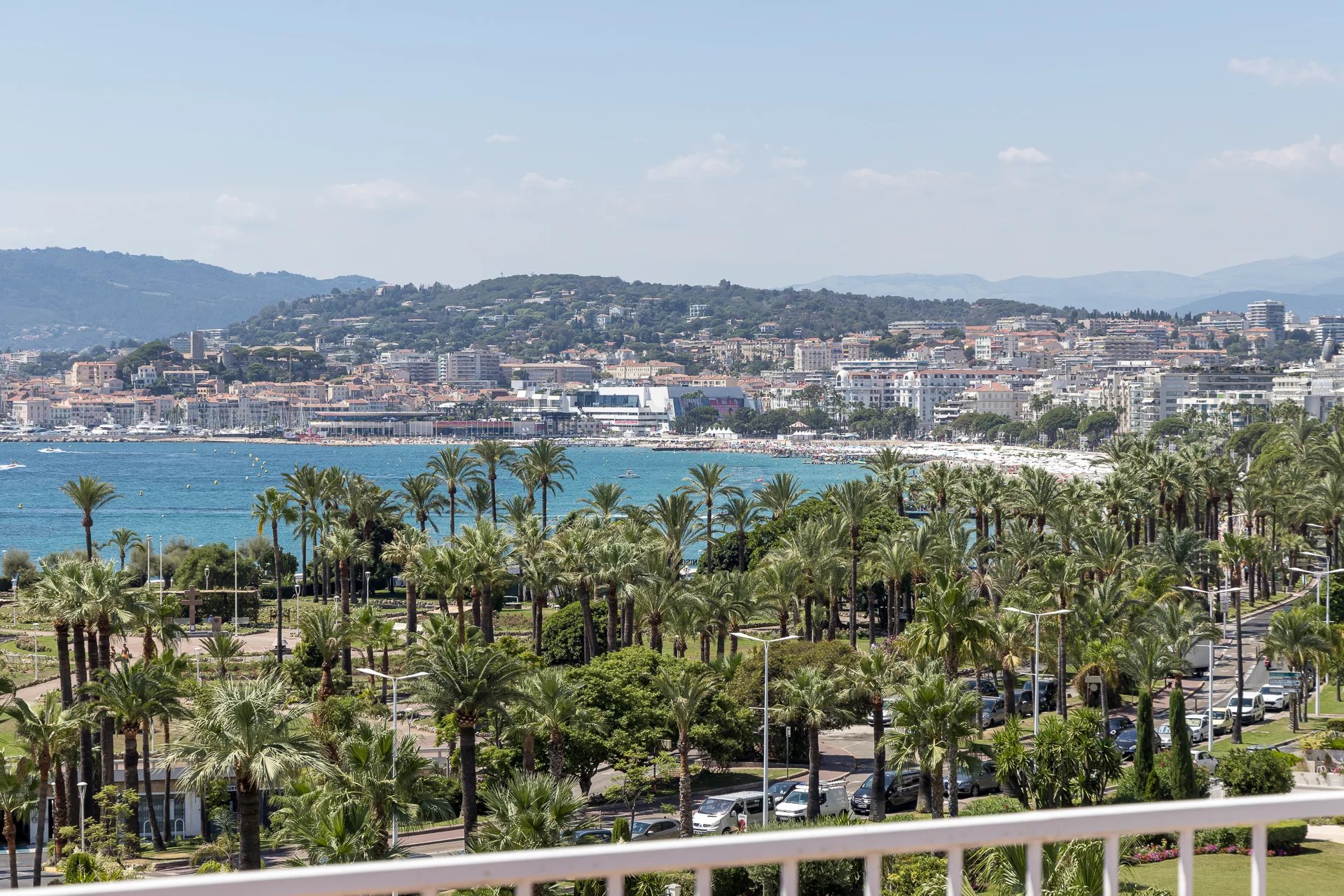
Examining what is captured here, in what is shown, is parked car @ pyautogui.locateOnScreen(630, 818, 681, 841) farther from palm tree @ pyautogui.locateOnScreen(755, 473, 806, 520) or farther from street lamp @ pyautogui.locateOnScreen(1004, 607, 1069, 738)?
palm tree @ pyautogui.locateOnScreen(755, 473, 806, 520)

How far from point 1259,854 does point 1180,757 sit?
2462 cm

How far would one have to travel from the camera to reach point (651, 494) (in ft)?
468

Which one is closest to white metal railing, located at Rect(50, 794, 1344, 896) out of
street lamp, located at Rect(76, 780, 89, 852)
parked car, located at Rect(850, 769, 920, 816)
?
street lamp, located at Rect(76, 780, 89, 852)

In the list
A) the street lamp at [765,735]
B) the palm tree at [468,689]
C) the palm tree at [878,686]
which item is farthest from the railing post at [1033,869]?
the palm tree at [878,686]

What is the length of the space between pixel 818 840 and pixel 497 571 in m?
37.2

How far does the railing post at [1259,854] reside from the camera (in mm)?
3008

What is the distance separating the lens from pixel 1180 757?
25906 mm

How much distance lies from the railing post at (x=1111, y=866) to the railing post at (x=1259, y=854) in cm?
29

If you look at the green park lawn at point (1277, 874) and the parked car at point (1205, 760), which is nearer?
the green park lawn at point (1277, 874)

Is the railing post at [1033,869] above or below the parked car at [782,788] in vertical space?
above

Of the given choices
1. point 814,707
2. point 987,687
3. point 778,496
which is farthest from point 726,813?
point 778,496

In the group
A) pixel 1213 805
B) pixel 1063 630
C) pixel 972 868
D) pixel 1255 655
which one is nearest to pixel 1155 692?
pixel 1063 630

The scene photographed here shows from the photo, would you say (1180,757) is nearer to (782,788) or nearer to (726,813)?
(726,813)

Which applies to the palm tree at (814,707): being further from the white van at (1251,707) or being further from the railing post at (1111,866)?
the railing post at (1111,866)
